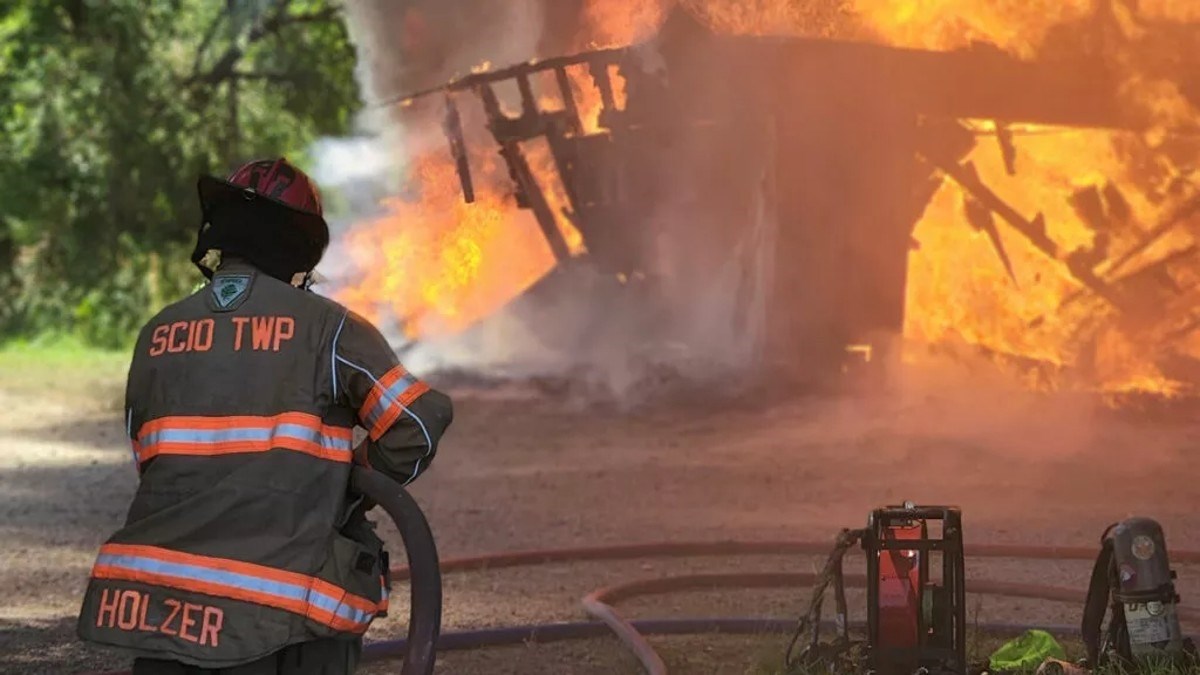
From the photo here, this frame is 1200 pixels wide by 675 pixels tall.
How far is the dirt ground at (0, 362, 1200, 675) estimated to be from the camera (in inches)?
274

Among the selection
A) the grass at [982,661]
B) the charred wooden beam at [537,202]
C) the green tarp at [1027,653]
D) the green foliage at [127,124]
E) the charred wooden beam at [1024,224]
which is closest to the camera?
the grass at [982,661]

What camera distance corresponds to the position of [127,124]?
2444 centimetres

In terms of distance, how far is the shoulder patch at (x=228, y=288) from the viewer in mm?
3273

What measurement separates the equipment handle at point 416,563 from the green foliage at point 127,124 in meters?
21.2

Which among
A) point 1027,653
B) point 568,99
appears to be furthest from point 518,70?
point 1027,653

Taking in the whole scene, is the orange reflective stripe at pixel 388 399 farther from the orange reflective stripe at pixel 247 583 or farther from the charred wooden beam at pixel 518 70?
the charred wooden beam at pixel 518 70

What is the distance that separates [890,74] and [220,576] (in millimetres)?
11285

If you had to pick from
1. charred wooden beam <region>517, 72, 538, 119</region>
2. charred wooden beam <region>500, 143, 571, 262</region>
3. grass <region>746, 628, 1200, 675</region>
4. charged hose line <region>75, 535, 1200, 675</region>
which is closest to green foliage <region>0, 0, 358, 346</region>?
charred wooden beam <region>500, 143, 571, 262</region>

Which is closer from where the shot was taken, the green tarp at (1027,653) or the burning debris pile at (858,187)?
the green tarp at (1027,653)

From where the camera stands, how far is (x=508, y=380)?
16859mm

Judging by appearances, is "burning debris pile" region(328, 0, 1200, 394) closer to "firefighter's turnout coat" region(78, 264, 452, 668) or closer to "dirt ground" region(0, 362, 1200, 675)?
"dirt ground" region(0, 362, 1200, 675)

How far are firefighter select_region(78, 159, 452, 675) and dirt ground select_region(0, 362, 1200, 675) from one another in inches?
111

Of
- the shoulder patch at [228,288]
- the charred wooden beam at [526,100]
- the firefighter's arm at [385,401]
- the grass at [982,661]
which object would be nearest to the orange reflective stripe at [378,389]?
the firefighter's arm at [385,401]

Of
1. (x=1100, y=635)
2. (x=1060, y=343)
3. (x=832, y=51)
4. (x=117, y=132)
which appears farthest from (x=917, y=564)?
(x=117, y=132)
